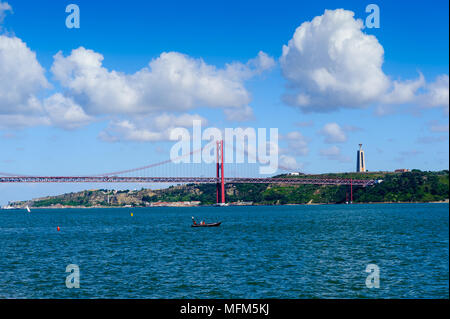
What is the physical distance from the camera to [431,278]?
27172 mm

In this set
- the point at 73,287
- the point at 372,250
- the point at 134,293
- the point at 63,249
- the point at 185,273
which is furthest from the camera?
the point at 63,249

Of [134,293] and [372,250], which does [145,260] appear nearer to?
[134,293]

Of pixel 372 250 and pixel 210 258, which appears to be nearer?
pixel 210 258

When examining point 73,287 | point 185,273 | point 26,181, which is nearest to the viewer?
point 73,287

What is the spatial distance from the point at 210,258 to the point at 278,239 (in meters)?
17.0

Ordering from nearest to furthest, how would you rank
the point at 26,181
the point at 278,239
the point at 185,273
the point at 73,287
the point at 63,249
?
the point at 73,287, the point at 185,273, the point at 63,249, the point at 278,239, the point at 26,181

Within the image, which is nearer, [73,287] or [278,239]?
[73,287]

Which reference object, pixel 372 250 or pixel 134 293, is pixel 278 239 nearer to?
pixel 372 250
